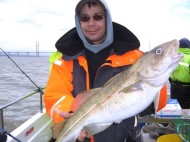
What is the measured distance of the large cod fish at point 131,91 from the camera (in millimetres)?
2307

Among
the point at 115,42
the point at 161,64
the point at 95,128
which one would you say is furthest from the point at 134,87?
the point at 115,42

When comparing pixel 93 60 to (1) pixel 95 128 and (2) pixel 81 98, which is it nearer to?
(2) pixel 81 98

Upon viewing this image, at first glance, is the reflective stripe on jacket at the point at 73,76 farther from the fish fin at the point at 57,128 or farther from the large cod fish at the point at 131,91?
the large cod fish at the point at 131,91

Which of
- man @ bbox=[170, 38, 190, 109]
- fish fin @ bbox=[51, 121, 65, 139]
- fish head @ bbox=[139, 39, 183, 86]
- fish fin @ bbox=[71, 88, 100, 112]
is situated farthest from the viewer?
man @ bbox=[170, 38, 190, 109]

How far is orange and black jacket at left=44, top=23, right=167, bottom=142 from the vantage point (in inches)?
123

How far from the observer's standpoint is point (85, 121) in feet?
8.51

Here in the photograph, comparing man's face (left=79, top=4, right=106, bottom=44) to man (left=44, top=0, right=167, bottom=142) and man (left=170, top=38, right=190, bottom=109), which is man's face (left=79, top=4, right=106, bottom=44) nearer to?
man (left=44, top=0, right=167, bottom=142)

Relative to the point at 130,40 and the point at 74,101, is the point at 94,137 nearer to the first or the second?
the point at 74,101

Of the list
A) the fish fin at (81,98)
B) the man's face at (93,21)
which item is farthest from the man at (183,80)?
the fish fin at (81,98)

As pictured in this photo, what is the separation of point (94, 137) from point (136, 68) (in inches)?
46.3

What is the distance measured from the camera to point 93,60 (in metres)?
3.36

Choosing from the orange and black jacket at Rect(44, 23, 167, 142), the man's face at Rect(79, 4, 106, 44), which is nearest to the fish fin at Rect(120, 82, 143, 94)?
the orange and black jacket at Rect(44, 23, 167, 142)

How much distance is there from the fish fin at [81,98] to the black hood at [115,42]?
690mm

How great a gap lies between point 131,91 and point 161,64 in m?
0.33
